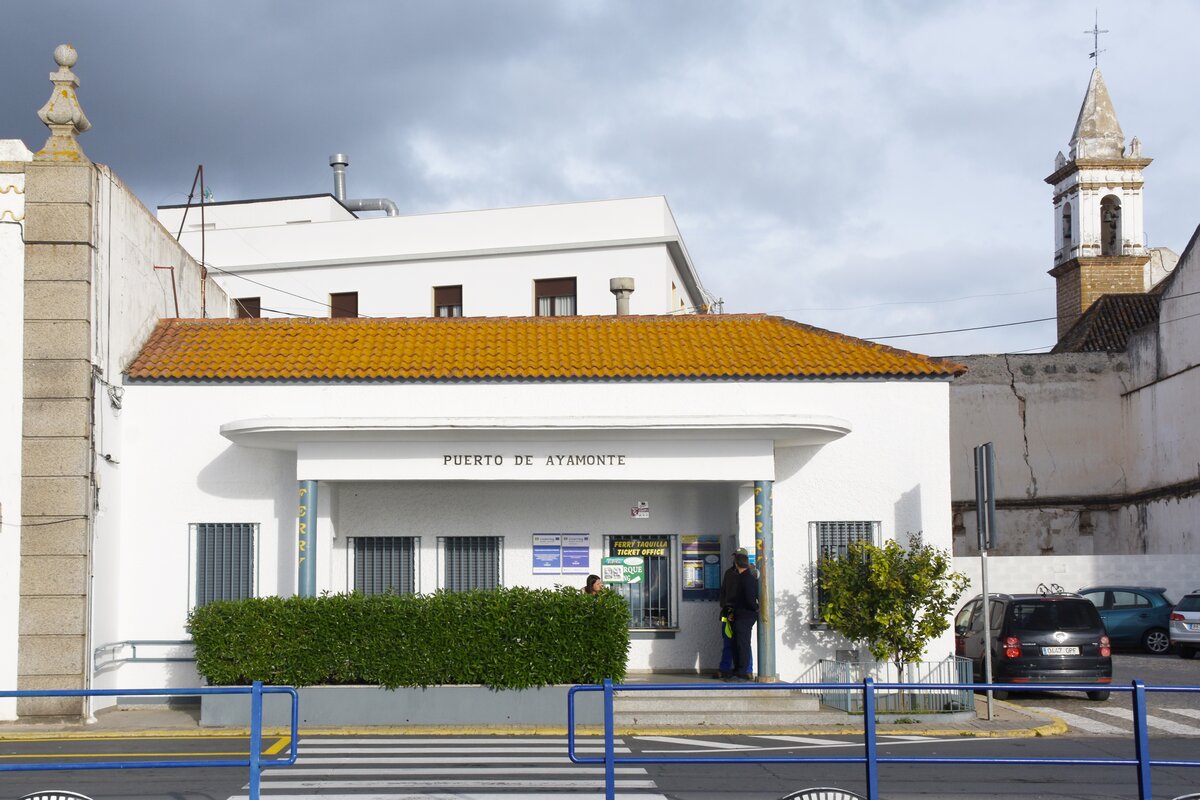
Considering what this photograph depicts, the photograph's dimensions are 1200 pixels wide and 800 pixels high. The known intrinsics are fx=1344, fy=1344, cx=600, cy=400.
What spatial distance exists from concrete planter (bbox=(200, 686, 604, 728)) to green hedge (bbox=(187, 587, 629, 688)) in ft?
0.48

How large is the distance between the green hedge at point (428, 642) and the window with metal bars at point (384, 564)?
2750 millimetres

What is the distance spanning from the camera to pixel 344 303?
3603 cm

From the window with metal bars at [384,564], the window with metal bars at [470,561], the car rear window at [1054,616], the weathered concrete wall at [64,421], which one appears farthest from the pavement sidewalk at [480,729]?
the window with metal bars at [470,561]

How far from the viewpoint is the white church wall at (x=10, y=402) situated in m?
16.6

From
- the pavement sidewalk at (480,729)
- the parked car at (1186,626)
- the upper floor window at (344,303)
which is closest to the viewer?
the pavement sidewalk at (480,729)

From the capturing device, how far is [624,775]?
1261 cm

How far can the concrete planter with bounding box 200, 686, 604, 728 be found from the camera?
16172 millimetres

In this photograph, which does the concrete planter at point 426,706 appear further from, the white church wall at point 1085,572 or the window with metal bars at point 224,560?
the white church wall at point 1085,572

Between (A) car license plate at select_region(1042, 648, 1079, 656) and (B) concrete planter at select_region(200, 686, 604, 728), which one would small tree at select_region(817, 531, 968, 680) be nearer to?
(A) car license plate at select_region(1042, 648, 1079, 656)

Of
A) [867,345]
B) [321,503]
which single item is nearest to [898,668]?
[867,345]

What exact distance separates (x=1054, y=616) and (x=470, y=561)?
847 centimetres

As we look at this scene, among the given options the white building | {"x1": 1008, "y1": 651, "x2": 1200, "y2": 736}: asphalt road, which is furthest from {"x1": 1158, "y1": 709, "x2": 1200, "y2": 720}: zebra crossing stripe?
the white building

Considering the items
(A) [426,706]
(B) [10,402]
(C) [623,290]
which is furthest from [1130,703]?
Answer: (B) [10,402]

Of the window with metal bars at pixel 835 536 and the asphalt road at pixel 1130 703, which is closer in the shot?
the asphalt road at pixel 1130 703
